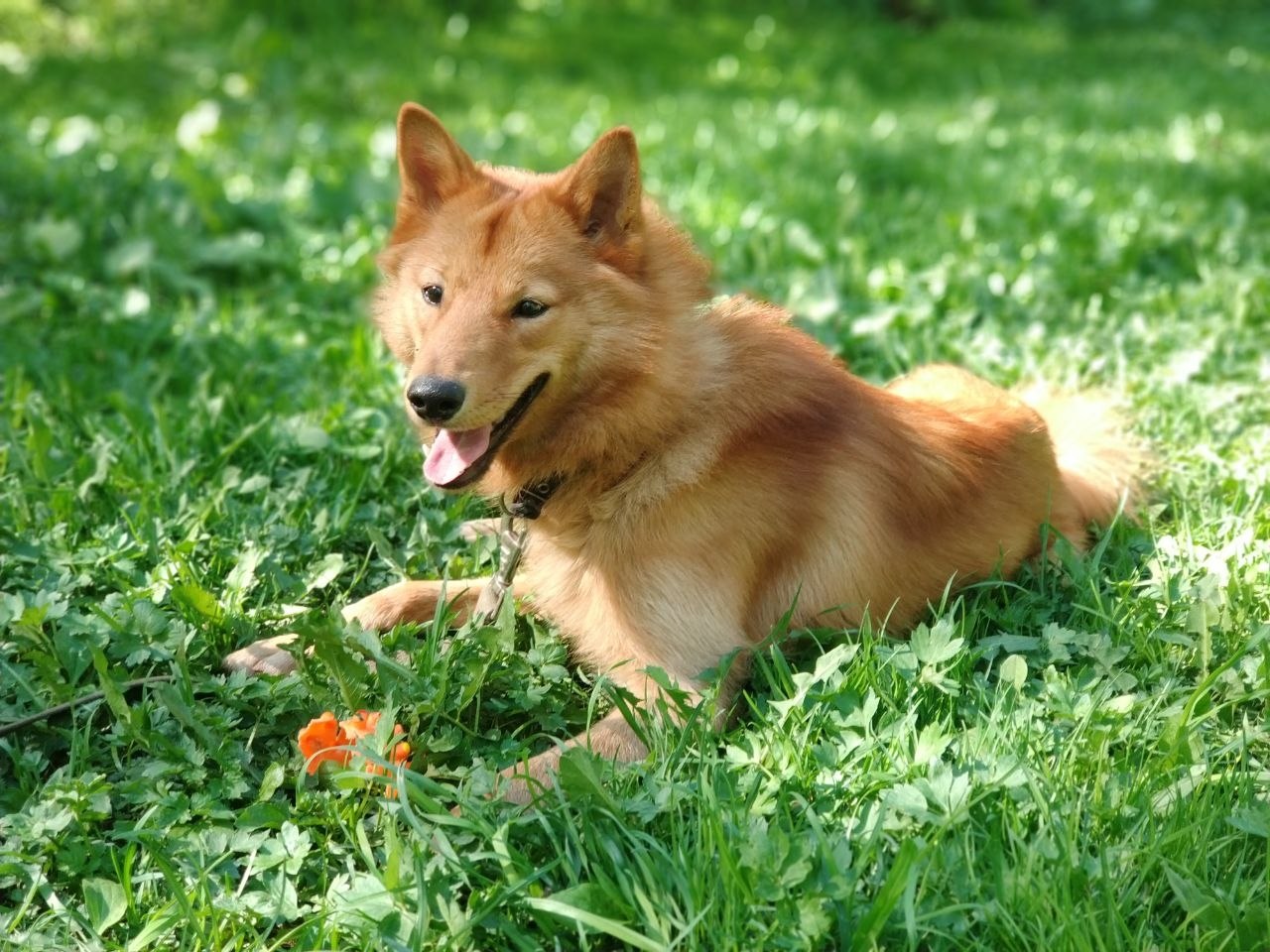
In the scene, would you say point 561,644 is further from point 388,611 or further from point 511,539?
point 388,611

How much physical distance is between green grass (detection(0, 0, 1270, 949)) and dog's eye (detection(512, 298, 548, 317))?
30.2 inches

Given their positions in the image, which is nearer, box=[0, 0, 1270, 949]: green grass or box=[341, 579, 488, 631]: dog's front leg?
box=[0, 0, 1270, 949]: green grass

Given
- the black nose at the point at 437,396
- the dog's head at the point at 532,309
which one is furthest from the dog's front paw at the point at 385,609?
the black nose at the point at 437,396

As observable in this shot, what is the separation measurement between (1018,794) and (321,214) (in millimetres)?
4722

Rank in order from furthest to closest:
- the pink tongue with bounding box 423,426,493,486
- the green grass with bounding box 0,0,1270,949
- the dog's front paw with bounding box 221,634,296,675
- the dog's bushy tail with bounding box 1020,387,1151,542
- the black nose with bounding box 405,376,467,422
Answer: the dog's bushy tail with bounding box 1020,387,1151,542, the dog's front paw with bounding box 221,634,296,675, the pink tongue with bounding box 423,426,493,486, the black nose with bounding box 405,376,467,422, the green grass with bounding box 0,0,1270,949

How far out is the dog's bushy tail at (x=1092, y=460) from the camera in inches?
144

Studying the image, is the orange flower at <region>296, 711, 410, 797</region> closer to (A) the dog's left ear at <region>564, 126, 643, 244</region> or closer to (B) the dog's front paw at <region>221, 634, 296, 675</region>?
(B) the dog's front paw at <region>221, 634, 296, 675</region>

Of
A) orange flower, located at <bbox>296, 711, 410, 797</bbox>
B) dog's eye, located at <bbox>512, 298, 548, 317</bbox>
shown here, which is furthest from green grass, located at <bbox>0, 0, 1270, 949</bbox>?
dog's eye, located at <bbox>512, 298, 548, 317</bbox>

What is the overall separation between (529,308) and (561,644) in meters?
0.83

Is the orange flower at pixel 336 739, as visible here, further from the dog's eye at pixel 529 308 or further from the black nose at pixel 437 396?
the dog's eye at pixel 529 308

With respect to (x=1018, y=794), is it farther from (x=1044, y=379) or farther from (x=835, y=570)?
(x=1044, y=379)

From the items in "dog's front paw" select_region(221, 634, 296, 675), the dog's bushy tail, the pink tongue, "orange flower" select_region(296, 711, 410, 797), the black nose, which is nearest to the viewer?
"orange flower" select_region(296, 711, 410, 797)

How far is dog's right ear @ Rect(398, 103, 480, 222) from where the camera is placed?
3.12m

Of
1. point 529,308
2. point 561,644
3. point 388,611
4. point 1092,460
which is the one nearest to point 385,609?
point 388,611
